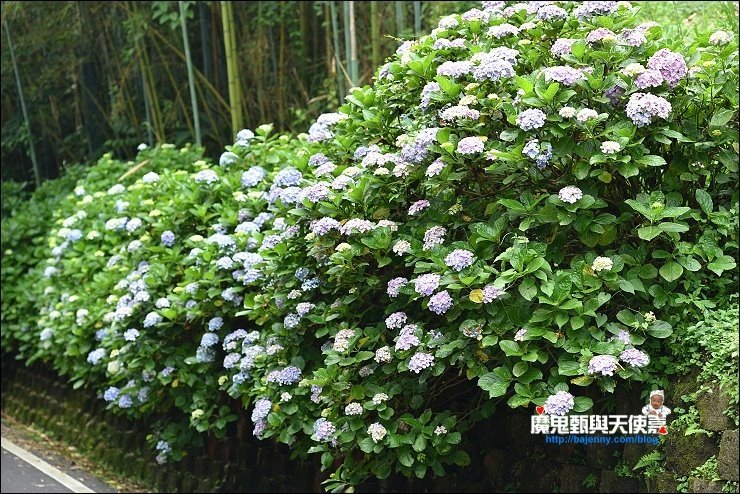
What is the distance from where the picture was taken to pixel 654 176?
151 inches

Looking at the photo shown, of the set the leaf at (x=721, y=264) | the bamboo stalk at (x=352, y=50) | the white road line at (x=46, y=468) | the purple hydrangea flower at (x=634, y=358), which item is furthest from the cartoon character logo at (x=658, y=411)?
the white road line at (x=46, y=468)

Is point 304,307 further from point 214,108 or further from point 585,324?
point 214,108

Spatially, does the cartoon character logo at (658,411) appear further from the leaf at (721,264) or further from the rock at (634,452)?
the leaf at (721,264)

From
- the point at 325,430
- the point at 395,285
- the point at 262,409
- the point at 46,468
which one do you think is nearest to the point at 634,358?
the point at 395,285

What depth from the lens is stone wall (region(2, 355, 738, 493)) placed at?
3506 millimetres

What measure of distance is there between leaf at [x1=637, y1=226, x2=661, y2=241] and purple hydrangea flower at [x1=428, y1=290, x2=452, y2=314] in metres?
0.74

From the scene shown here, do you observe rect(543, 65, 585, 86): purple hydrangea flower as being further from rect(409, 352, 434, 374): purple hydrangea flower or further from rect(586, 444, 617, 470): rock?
rect(586, 444, 617, 470): rock

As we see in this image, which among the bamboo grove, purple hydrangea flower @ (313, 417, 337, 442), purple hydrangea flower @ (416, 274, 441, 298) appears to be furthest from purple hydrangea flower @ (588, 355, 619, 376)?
the bamboo grove

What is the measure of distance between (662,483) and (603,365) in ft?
2.01

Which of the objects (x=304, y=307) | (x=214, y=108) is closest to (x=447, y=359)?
(x=304, y=307)

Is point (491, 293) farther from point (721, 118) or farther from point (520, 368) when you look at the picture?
point (721, 118)

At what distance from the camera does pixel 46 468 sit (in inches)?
281

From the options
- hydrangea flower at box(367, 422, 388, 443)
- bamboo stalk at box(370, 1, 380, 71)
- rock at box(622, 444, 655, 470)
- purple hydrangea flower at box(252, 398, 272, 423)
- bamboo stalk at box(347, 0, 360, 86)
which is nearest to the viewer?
rock at box(622, 444, 655, 470)

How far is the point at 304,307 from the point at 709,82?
196cm
